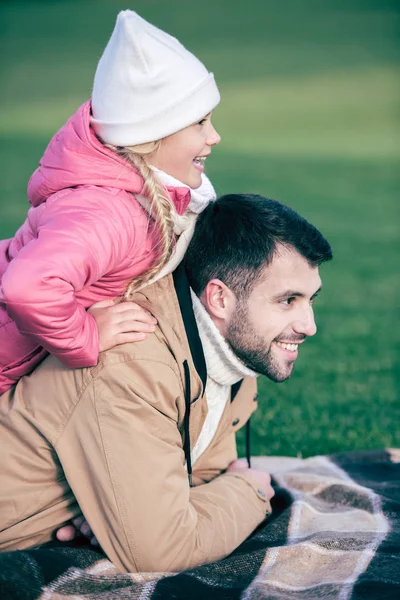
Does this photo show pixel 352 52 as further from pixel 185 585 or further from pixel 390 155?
pixel 185 585

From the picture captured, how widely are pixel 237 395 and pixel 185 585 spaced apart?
49.1 inches

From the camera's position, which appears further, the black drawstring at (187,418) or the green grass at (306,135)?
the green grass at (306,135)

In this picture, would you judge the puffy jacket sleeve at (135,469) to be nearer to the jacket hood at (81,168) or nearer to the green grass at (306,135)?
the jacket hood at (81,168)

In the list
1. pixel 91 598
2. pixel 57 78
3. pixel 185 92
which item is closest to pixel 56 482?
pixel 91 598

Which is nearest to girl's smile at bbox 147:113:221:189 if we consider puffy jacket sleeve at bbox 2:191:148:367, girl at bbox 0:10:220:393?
girl at bbox 0:10:220:393

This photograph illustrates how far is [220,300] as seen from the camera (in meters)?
3.89

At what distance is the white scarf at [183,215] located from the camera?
3773 mm

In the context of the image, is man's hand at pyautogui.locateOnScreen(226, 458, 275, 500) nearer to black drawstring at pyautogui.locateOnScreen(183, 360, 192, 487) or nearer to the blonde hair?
black drawstring at pyautogui.locateOnScreen(183, 360, 192, 487)

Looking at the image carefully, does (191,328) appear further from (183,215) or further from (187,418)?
(183,215)

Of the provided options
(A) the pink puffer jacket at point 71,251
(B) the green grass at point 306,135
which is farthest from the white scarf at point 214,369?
(B) the green grass at point 306,135

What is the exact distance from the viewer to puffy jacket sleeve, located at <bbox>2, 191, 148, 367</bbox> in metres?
3.14

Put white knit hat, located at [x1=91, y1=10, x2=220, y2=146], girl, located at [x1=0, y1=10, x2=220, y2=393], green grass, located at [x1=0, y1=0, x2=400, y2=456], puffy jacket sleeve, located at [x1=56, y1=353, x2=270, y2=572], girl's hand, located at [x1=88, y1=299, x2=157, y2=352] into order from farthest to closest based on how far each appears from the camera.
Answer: green grass, located at [x1=0, y1=0, x2=400, y2=456]
white knit hat, located at [x1=91, y1=10, x2=220, y2=146]
girl's hand, located at [x1=88, y1=299, x2=157, y2=352]
puffy jacket sleeve, located at [x1=56, y1=353, x2=270, y2=572]
girl, located at [x1=0, y1=10, x2=220, y2=393]

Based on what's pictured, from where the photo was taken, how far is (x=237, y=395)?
4.41 metres

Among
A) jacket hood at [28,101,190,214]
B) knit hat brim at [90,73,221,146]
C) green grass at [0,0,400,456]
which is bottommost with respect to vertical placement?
green grass at [0,0,400,456]
